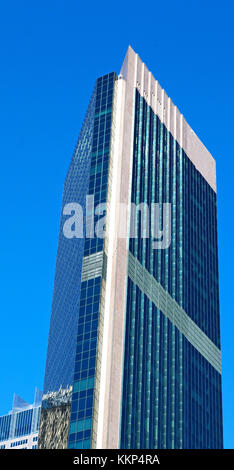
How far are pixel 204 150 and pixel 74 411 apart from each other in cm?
8532

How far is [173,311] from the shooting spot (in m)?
143

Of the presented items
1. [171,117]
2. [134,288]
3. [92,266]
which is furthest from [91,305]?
[171,117]

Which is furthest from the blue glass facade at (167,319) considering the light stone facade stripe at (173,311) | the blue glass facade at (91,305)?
the blue glass facade at (91,305)

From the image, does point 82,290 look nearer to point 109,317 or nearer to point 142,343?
point 109,317

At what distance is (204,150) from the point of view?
18075 cm

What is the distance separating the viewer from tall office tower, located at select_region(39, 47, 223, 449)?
11512 centimetres

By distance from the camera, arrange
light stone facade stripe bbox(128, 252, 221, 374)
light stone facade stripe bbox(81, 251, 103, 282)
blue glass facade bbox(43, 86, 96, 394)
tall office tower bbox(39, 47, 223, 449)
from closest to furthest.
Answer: tall office tower bbox(39, 47, 223, 449) → light stone facade stripe bbox(81, 251, 103, 282) → blue glass facade bbox(43, 86, 96, 394) → light stone facade stripe bbox(128, 252, 221, 374)

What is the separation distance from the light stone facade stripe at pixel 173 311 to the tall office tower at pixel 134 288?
21cm

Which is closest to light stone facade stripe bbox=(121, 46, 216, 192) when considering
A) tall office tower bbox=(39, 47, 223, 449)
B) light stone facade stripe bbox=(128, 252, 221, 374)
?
tall office tower bbox=(39, 47, 223, 449)

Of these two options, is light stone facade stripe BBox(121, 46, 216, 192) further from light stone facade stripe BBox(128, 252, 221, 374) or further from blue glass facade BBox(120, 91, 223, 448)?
light stone facade stripe BBox(128, 252, 221, 374)

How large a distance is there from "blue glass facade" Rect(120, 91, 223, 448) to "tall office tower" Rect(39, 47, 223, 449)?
0.80 ft

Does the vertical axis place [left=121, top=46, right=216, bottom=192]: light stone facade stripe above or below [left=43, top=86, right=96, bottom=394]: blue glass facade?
above
